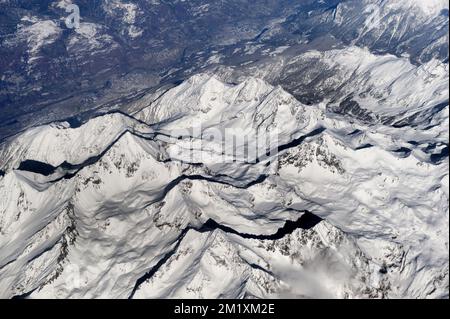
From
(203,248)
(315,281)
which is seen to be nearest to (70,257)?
(203,248)

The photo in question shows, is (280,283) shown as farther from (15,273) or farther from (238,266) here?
(15,273)

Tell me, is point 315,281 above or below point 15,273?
above

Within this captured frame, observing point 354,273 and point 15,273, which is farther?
point 15,273

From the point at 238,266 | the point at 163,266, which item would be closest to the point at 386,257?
the point at 238,266

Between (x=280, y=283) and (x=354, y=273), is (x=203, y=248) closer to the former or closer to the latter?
(x=280, y=283)
